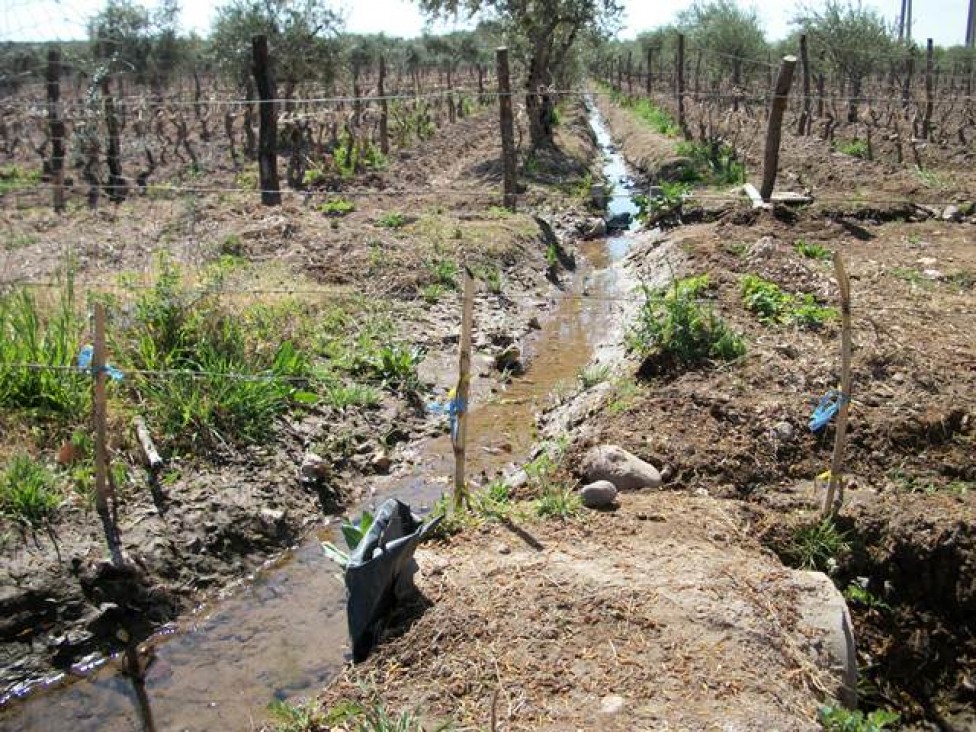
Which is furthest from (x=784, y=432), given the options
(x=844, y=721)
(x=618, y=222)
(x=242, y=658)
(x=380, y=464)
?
(x=618, y=222)

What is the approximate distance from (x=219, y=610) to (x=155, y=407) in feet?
5.32

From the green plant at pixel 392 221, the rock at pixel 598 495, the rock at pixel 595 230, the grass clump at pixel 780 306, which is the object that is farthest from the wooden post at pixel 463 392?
the rock at pixel 595 230

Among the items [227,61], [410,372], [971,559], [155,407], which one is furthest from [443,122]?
[971,559]

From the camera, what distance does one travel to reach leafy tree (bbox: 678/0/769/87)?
121ft

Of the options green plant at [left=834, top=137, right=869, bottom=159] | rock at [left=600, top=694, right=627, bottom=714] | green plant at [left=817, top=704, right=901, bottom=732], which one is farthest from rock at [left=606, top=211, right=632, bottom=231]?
rock at [left=600, top=694, right=627, bottom=714]

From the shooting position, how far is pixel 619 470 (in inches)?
231

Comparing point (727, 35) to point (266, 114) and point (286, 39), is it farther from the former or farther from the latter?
point (266, 114)

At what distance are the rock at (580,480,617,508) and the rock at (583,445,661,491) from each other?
13.7 inches

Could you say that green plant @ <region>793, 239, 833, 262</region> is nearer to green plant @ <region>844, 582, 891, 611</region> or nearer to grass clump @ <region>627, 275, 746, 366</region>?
grass clump @ <region>627, 275, 746, 366</region>

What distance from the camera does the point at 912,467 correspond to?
5.93m

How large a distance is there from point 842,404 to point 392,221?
26.0 feet

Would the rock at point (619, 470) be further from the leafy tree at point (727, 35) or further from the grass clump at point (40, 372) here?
the leafy tree at point (727, 35)

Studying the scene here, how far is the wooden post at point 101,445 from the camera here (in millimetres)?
5246

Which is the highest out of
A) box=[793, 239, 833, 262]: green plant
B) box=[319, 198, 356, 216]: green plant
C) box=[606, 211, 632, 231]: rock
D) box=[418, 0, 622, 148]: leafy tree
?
box=[418, 0, 622, 148]: leafy tree
